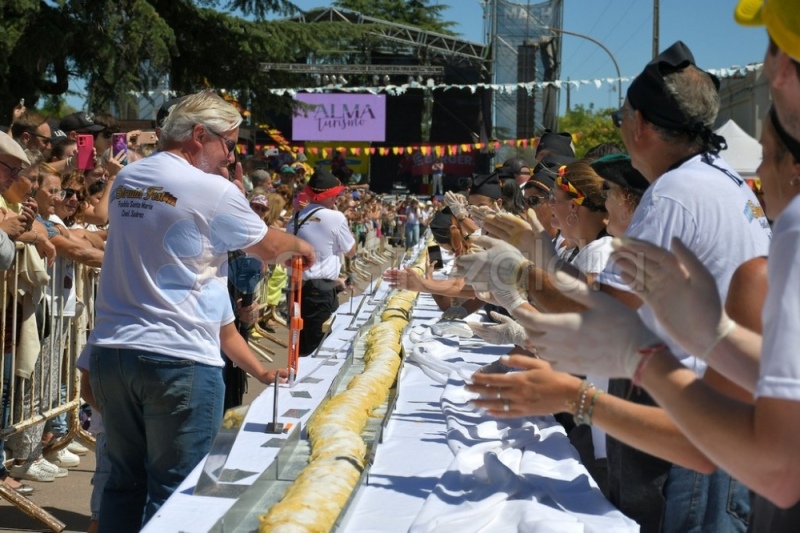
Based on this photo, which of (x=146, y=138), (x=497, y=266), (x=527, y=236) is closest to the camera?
(x=497, y=266)

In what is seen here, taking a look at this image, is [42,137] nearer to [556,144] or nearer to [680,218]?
[556,144]

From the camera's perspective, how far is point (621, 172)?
304 cm

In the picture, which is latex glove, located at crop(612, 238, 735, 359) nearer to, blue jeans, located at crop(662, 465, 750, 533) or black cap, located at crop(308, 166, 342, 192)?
blue jeans, located at crop(662, 465, 750, 533)

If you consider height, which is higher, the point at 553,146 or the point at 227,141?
the point at 227,141

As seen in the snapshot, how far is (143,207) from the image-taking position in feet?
10.4

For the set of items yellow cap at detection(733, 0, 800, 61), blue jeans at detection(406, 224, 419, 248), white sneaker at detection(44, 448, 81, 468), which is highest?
yellow cap at detection(733, 0, 800, 61)

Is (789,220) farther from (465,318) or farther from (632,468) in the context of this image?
(465,318)

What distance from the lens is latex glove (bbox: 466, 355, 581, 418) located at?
1845 mm

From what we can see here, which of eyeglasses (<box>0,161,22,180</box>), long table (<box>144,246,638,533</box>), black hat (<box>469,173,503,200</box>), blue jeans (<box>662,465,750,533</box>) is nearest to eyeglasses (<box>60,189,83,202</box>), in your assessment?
eyeglasses (<box>0,161,22,180</box>)

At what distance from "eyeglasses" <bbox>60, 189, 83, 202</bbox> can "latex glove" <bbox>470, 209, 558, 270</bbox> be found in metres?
4.38

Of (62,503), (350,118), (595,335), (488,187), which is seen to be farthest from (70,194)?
(350,118)

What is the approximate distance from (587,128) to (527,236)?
71.5 metres

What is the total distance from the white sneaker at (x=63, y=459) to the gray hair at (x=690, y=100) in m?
4.59

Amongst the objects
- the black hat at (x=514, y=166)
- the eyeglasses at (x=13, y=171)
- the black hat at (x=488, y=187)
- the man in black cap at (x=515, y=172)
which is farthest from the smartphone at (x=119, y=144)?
the black hat at (x=514, y=166)
